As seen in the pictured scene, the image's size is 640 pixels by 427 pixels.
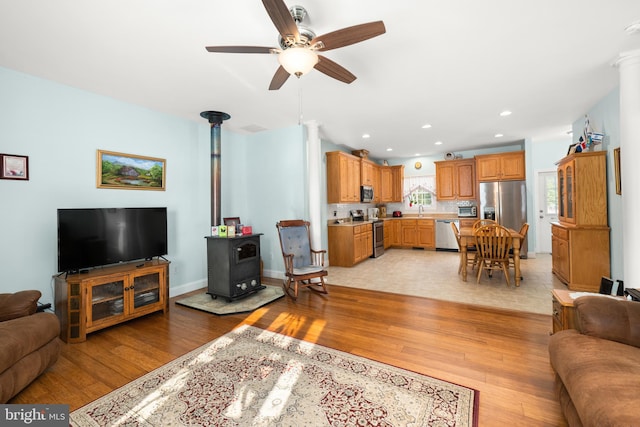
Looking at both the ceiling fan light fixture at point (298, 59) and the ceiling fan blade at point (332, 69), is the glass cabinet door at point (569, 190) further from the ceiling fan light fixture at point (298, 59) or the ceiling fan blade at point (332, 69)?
the ceiling fan light fixture at point (298, 59)

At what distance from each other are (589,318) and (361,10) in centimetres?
258

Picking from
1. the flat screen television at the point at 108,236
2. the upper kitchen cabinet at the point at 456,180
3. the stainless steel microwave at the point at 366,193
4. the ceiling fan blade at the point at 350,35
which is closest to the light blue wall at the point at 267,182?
the flat screen television at the point at 108,236

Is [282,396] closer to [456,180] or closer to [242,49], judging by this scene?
[242,49]

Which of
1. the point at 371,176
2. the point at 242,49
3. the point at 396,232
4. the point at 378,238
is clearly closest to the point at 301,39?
the point at 242,49

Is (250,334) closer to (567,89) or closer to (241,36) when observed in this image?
(241,36)

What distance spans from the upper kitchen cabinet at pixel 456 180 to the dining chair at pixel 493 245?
10.8 ft

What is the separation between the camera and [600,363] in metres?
1.39

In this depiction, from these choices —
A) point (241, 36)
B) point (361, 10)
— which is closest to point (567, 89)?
point (361, 10)

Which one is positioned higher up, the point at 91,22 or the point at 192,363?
the point at 91,22

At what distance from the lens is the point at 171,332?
2.94m

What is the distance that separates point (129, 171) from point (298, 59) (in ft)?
9.86

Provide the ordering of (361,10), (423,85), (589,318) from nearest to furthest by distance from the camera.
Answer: (589,318) → (361,10) → (423,85)

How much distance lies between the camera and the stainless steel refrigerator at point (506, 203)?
642 cm

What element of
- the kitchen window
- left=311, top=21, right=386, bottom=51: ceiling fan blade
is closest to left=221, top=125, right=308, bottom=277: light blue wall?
left=311, top=21, right=386, bottom=51: ceiling fan blade
